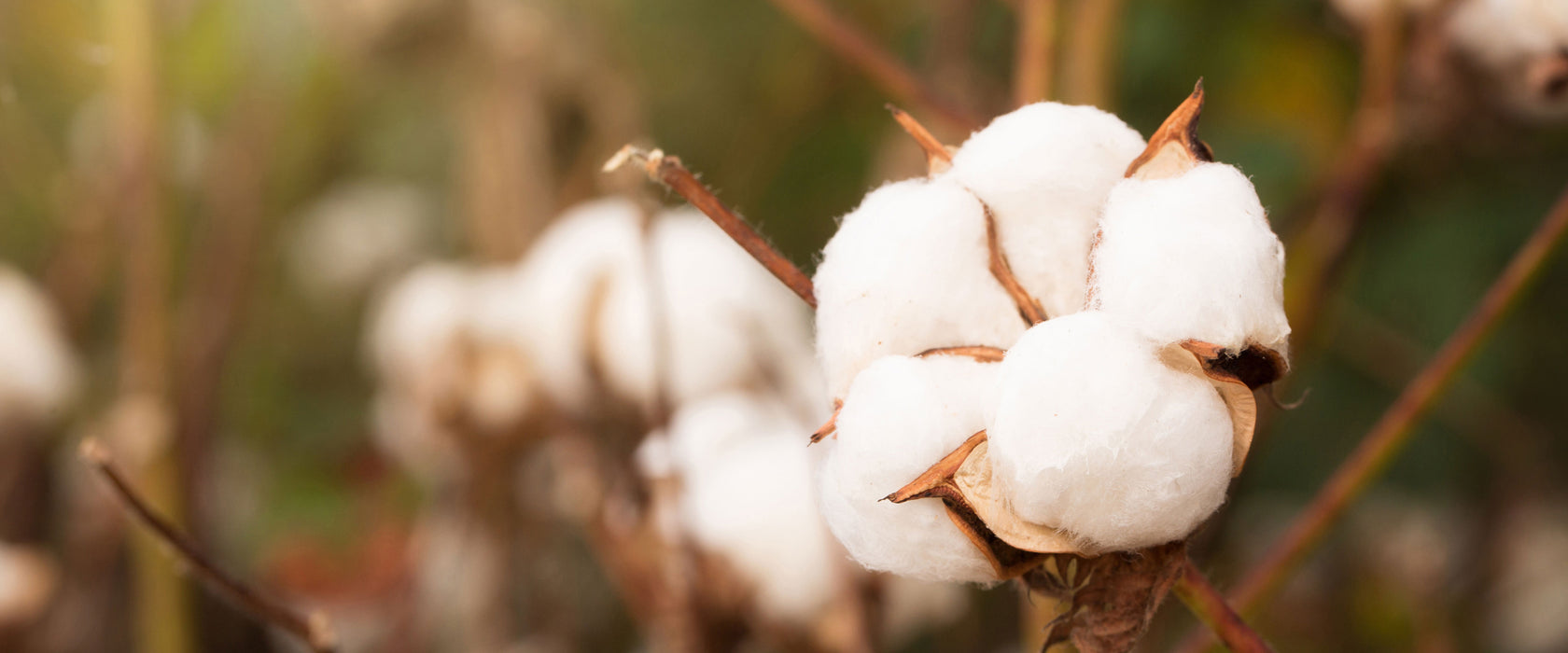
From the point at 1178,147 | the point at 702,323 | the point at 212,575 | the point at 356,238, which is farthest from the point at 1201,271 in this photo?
the point at 356,238

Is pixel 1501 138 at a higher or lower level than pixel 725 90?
lower

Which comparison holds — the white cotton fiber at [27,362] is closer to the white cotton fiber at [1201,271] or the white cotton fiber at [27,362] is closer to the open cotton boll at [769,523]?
the open cotton boll at [769,523]

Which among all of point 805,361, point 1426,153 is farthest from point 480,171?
point 1426,153

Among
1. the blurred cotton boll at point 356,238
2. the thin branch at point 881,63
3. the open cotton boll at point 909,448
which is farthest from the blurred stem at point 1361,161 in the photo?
the blurred cotton boll at point 356,238

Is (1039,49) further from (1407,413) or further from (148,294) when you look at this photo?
(148,294)

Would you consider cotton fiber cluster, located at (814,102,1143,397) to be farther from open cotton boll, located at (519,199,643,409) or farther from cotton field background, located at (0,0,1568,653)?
open cotton boll, located at (519,199,643,409)

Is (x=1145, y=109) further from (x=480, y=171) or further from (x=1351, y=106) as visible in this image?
(x=480, y=171)

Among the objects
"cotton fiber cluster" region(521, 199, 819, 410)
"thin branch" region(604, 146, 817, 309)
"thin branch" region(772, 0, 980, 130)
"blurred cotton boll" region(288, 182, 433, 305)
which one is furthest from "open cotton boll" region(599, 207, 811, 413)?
"blurred cotton boll" region(288, 182, 433, 305)
